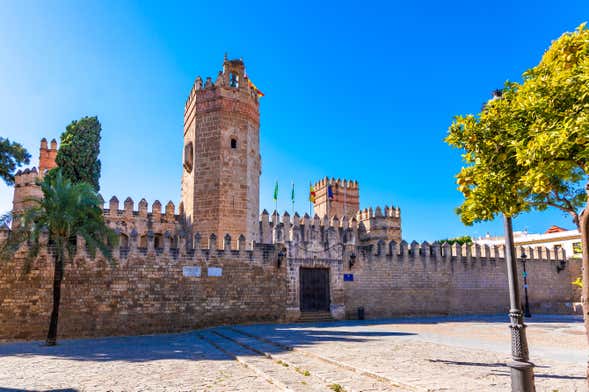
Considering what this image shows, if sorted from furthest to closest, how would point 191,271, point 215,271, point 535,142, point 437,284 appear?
point 437,284 < point 215,271 < point 191,271 < point 535,142

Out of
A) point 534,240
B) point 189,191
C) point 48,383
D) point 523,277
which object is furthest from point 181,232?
point 534,240

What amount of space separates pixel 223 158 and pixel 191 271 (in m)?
7.90

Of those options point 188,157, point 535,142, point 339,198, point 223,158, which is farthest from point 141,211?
point 535,142

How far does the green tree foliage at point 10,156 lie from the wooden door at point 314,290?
601 inches

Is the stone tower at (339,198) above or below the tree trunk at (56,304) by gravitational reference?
above

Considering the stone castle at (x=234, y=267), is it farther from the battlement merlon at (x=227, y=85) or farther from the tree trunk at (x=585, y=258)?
the tree trunk at (x=585, y=258)

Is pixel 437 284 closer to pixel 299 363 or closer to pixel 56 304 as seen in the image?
pixel 299 363

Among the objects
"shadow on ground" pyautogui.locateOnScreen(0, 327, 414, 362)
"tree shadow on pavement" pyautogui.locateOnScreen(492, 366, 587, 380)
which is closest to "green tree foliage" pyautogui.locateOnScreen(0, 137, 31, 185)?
"shadow on ground" pyautogui.locateOnScreen(0, 327, 414, 362)

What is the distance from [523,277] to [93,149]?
26.6 m

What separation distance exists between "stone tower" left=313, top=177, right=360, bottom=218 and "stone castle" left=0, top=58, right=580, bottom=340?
1146 centimetres

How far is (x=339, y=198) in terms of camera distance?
139 ft

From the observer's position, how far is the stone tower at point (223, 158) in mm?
22641

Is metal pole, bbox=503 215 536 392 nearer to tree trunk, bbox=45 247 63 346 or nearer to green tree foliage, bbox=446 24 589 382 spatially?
green tree foliage, bbox=446 24 589 382

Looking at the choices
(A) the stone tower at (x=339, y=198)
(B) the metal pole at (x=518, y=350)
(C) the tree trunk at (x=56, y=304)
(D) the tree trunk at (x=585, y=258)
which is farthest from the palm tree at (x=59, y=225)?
(A) the stone tower at (x=339, y=198)
